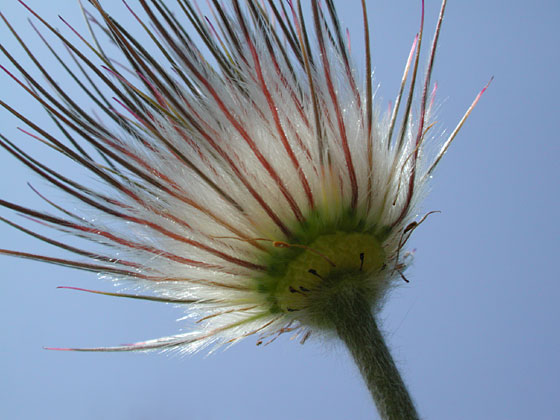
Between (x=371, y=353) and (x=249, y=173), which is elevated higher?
(x=249, y=173)

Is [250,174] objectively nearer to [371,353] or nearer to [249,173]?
[249,173]

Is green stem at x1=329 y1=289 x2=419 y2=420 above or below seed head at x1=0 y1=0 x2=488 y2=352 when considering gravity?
below

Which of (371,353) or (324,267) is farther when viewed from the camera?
(324,267)

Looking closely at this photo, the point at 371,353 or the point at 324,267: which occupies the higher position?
the point at 324,267

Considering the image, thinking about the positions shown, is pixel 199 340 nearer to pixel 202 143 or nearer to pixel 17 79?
pixel 202 143

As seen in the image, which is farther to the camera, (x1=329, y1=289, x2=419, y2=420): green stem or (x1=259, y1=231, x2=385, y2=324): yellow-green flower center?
(x1=259, y1=231, x2=385, y2=324): yellow-green flower center

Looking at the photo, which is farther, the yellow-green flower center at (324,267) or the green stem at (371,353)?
the yellow-green flower center at (324,267)

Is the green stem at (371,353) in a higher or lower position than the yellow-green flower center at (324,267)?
lower

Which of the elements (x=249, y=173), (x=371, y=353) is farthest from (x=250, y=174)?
(x=371, y=353)
